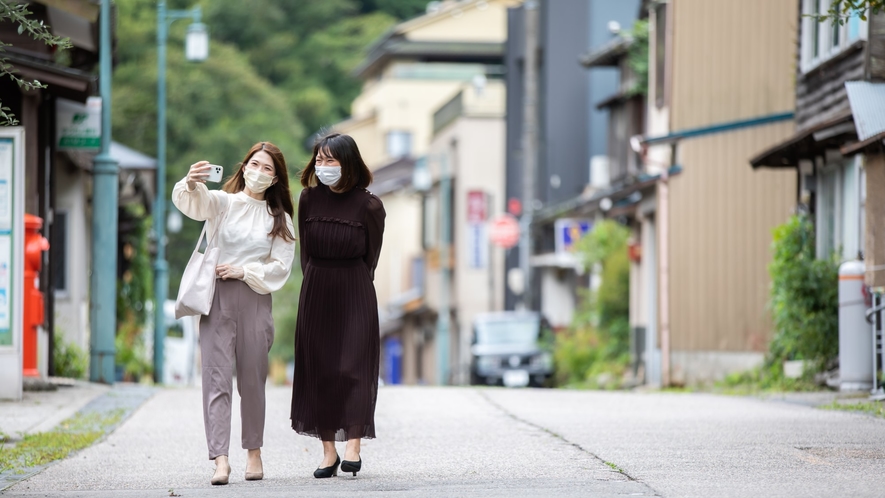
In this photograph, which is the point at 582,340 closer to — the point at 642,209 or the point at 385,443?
the point at 642,209

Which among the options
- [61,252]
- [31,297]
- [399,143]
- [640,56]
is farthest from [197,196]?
[399,143]

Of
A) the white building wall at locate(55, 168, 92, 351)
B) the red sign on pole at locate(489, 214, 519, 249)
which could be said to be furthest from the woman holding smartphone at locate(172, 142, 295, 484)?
the red sign on pole at locate(489, 214, 519, 249)

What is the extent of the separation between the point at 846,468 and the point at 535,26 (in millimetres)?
36474

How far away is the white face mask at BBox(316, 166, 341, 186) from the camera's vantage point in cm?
853

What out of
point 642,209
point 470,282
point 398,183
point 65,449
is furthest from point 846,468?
point 398,183

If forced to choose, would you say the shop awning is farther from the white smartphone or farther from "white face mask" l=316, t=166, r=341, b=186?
the white smartphone

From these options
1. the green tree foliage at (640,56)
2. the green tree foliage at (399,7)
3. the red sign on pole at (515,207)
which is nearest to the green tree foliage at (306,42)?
the green tree foliage at (399,7)

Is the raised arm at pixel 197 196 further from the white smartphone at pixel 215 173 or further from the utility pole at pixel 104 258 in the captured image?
the utility pole at pixel 104 258

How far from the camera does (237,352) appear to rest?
871 centimetres

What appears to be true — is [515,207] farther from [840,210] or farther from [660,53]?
[840,210]

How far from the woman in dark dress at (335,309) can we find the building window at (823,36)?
395 inches

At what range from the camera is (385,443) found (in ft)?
35.7

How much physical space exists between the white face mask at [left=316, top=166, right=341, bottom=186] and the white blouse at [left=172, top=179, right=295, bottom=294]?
0.44 meters

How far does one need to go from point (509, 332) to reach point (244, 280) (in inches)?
1026
